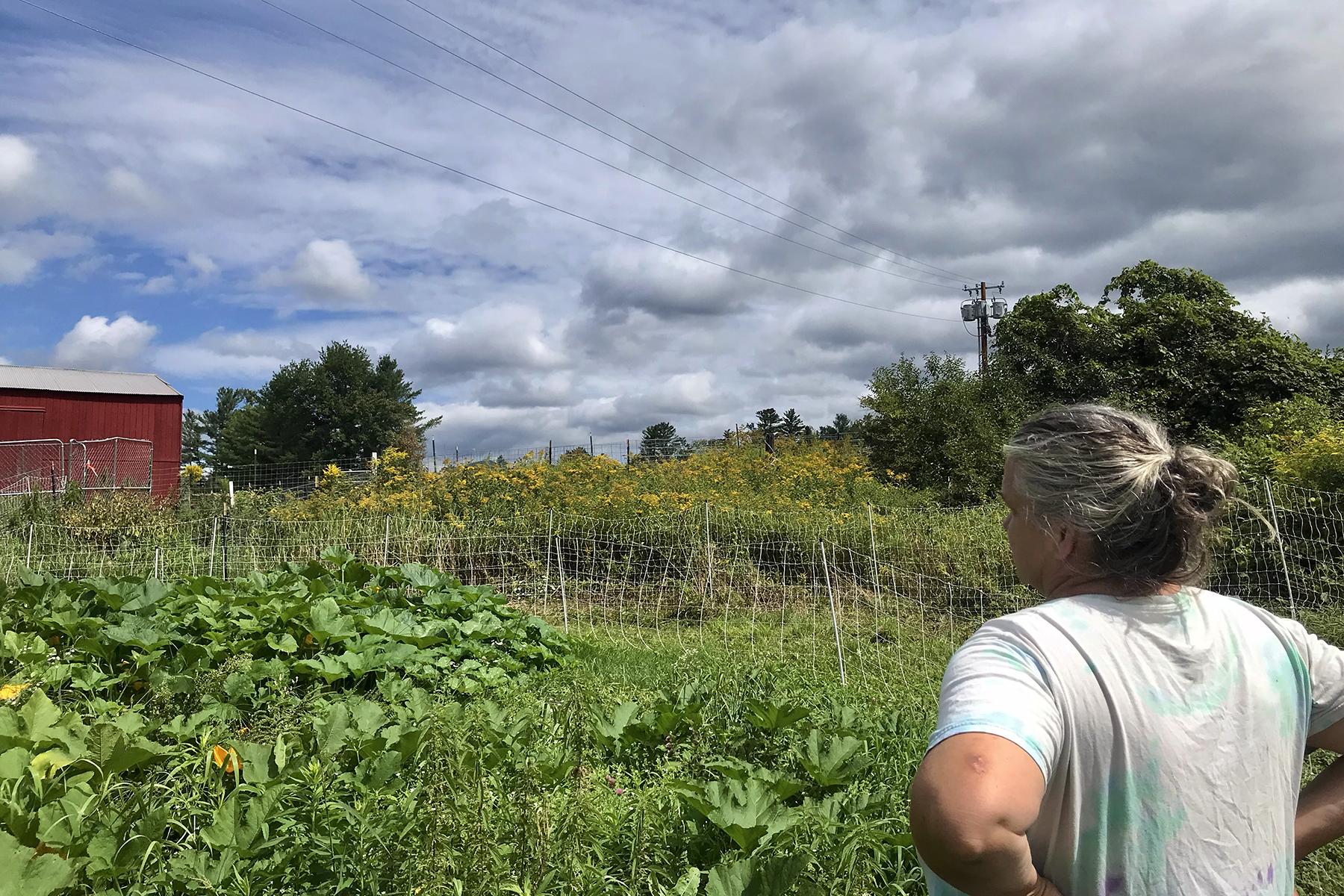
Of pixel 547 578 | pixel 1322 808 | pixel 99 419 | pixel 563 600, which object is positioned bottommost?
pixel 563 600

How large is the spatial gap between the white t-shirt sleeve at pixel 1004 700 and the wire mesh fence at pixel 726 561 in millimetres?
5950

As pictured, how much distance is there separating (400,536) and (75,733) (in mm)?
6189

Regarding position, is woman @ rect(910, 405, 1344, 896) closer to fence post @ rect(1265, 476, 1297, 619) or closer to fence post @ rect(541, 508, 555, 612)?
fence post @ rect(1265, 476, 1297, 619)

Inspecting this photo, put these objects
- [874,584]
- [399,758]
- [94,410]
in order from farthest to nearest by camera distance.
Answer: [94,410]
[874,584]
[399,758]

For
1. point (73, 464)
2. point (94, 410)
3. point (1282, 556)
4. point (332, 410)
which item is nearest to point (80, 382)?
point (94, 410)

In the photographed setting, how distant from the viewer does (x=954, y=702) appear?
0.90 meters

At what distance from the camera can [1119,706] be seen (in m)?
0.95

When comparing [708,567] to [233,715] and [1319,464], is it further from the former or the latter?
[1319,464]

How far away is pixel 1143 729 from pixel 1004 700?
0.21m

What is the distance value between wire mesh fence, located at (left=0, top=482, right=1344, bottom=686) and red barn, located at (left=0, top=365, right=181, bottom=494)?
15.3 metres

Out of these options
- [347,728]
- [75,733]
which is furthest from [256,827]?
[75,733]

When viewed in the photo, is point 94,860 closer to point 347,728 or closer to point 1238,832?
point 347,728

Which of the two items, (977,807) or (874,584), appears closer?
(977,807)

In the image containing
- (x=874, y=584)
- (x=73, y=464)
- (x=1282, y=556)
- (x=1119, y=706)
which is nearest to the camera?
(x=1119, y=706)
